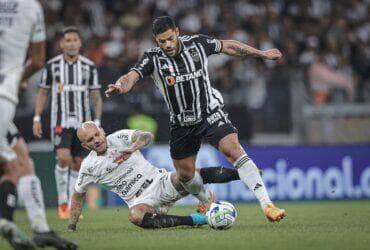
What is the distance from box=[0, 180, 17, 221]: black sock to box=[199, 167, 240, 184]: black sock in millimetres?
3411

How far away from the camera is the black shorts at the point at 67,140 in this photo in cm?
1227

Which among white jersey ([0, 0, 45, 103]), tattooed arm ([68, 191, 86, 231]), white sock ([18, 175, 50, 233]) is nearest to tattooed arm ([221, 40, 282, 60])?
tattooed arm ([68, 191, 86, 231])

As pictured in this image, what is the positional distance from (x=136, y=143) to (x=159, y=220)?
89cm

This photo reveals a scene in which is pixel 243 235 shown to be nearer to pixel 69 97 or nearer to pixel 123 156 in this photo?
pixel 123 156

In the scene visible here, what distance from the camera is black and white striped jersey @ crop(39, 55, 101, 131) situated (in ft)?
40.8

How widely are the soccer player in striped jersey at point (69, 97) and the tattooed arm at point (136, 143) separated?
2833 mm

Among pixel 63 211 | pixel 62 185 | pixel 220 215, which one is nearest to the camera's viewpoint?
pixel 220 215

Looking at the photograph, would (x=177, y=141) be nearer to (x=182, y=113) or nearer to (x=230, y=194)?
(x=182, y=113)

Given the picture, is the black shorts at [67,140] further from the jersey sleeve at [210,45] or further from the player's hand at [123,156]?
the jersey sleeve at [210,45]

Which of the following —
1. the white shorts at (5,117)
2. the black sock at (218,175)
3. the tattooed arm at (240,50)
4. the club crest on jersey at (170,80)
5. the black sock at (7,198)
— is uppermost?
the tattooed arm at (240,50)

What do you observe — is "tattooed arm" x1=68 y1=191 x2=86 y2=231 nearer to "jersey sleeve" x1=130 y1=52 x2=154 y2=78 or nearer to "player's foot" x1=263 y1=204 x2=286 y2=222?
"jersey sleeve" x1=130 y1=52 x2=154 y2=78

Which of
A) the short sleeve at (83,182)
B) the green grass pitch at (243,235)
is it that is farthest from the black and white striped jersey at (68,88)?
the short sleeve at (83,182)

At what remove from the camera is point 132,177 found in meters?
9.66

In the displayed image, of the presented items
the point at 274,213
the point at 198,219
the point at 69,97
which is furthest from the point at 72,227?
the point at 69,97
